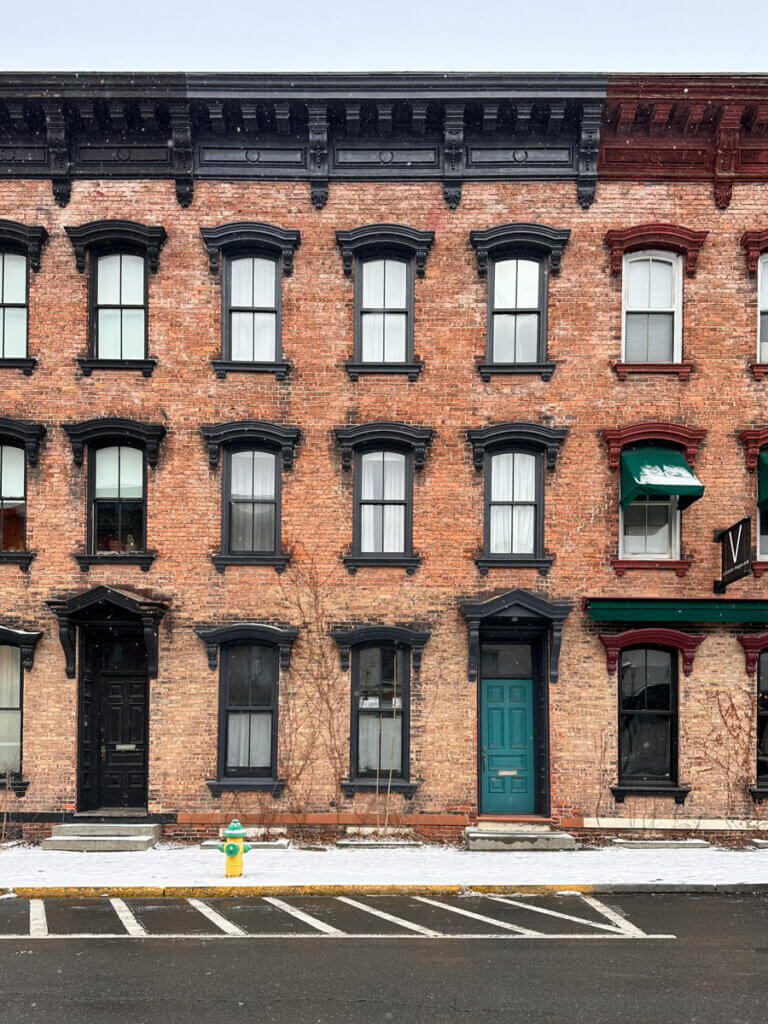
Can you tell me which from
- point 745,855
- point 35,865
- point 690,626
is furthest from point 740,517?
point 35,865

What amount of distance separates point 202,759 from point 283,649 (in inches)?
83.8

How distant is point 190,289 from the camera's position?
15461 mm

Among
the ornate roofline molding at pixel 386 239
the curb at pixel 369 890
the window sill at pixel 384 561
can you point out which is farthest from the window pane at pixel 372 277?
the curb at pixel 369 890

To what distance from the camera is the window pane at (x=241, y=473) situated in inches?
607

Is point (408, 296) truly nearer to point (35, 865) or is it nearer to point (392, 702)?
point (392, 702)

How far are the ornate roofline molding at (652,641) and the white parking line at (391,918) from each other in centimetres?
567

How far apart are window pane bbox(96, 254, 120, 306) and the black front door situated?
5323mm

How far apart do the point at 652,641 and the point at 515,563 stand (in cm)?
243

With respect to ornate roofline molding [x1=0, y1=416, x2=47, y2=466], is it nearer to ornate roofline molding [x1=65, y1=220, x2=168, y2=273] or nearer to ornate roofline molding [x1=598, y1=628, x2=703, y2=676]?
ornate roofline molding [x1=65, y1=220, x2=168, y2=273]

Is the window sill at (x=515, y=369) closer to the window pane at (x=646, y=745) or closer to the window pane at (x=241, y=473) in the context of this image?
the window pane at (x=241, y=473)

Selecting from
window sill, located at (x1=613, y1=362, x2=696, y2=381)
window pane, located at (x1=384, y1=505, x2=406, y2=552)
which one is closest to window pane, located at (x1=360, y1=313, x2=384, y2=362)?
window pane, located at (x1=384, y1=505, x2=406, y2=552)

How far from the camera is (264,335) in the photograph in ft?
51.1

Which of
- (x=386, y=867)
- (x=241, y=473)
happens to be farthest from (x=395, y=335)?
(x=386, y=867)

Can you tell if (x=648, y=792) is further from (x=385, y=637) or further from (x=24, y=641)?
(x=24, y=641)
